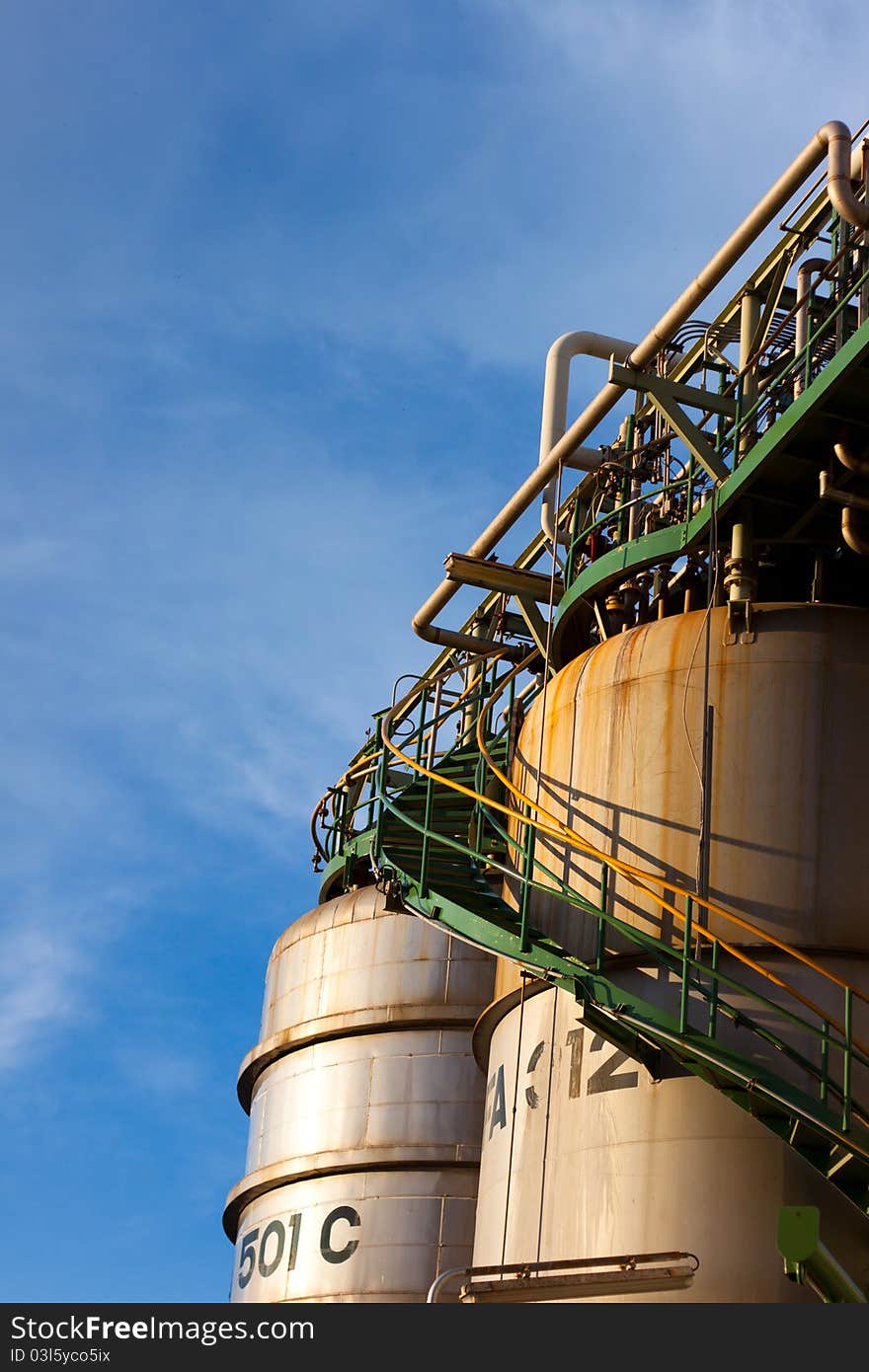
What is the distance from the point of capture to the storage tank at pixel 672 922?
16.8 metres

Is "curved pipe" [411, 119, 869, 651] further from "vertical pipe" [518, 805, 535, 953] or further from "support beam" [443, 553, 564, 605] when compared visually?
"vertical pipe" [518, 805, 535, 953]

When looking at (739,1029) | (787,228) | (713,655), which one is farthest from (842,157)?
(739,1029)

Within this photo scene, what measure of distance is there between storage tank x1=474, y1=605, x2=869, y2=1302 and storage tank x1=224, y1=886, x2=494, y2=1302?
464 cm

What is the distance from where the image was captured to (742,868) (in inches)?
703

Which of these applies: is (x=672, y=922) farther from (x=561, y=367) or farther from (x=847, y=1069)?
(x=561, y=367)

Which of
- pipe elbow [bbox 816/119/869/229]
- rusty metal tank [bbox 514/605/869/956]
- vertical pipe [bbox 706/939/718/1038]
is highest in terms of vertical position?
pipe elbow [bbox 816/119/869/229]

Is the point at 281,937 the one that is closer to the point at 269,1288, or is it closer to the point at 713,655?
the point at 269,1288

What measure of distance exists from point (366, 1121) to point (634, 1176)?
8127 mm

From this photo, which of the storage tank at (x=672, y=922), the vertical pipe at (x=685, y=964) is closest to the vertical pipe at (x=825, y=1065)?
the storage tank at (x=672, y=922)

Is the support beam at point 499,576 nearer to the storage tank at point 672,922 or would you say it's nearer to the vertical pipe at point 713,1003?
the storage tank at point 672,922

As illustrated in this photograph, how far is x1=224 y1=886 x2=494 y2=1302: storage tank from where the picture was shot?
2405 centimetres

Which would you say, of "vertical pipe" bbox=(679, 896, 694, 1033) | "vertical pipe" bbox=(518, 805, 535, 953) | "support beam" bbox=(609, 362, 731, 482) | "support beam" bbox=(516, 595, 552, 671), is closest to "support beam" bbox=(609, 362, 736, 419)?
"support beam" bbox=(609, 362, 731, 482)

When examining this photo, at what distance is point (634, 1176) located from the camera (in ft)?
56.3

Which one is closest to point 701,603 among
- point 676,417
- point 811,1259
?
point 676,417
